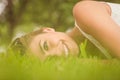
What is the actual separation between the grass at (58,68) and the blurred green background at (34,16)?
66 millimetres

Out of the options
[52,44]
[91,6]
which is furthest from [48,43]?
[91,6]

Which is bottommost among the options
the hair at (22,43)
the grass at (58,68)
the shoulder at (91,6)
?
the grass at (58,68)

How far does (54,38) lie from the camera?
1.54 meters

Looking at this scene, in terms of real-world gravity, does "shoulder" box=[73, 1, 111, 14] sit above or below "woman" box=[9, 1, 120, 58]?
above

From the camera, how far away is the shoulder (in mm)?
1538

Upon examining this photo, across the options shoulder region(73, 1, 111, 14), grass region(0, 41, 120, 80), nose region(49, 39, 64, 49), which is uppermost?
shoulder region(73, 1, 111, 14)

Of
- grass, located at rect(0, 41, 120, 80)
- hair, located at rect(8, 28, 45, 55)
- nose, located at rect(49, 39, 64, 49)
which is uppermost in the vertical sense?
hair, located at rect(8, 28, 45, 55)

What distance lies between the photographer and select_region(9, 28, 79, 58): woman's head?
1.52 metres

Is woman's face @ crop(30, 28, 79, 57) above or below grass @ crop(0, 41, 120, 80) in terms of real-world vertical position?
above

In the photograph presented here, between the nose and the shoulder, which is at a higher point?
the shoulder

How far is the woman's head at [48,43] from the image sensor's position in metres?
1.52

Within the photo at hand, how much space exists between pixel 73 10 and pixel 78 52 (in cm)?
10

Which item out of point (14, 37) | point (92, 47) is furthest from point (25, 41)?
point (92, 47)

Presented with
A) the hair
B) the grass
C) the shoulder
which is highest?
the shoulder
